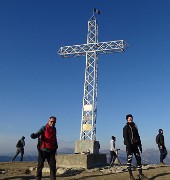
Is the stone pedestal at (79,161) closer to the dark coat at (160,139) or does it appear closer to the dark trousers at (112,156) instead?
the dark trousers at (112,156)

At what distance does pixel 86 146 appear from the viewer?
20938 mm

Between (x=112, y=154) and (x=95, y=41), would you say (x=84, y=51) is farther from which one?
(x=112, y=154)

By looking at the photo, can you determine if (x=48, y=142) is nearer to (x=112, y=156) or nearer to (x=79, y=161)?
(x=79, y=161)

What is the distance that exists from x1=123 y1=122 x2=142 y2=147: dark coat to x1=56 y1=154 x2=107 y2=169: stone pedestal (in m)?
8.09

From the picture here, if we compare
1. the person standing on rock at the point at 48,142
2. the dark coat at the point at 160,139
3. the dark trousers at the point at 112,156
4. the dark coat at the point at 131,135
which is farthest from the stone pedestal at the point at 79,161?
the person standing on rock at the point at 48,142

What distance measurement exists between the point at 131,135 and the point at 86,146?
1080cm

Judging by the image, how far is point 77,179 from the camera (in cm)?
1249

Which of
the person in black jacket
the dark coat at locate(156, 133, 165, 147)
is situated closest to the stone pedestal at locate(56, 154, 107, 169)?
the dark coat at locate(156, 133, 165, 147)

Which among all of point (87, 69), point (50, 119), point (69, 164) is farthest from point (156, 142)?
point (50, 119)

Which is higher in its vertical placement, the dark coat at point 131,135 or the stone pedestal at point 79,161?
the dark coat at point 131,135

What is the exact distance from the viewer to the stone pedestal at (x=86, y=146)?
20594 mm

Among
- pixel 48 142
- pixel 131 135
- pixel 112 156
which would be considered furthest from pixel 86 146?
pixel 48 142

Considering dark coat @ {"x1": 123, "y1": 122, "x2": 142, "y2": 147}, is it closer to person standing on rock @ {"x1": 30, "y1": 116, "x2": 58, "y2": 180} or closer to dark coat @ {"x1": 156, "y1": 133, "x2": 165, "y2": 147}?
person standing on rock @ {"x1": 30, "y1": 116, "x2": 58, "y2": 180}

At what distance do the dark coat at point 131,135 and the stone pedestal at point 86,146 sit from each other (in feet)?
33.3
